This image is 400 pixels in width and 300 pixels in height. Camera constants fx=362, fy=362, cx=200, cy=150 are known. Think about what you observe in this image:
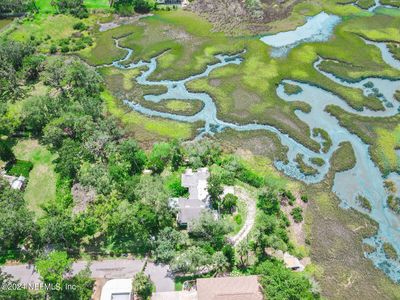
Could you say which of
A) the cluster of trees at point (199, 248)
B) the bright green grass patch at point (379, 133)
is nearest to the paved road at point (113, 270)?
the cluster of trees at point (199, 248)

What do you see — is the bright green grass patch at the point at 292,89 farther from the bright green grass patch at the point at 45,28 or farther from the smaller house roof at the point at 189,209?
the bright green grass patch at the point at 45,28

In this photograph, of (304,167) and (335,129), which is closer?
(304,167)

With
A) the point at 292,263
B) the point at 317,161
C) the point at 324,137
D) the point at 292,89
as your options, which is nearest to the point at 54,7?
the point at 292,89

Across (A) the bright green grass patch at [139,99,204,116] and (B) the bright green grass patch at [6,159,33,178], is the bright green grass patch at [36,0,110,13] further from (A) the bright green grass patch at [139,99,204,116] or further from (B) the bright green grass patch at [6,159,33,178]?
(B) the bright green grass patch at [6,159,33,178]

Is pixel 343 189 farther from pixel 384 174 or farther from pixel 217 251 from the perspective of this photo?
pixel 217 251

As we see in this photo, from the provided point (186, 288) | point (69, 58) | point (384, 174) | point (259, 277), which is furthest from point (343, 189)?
point (69, 58)

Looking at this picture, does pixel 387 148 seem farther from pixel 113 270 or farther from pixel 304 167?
pixel 113 270
